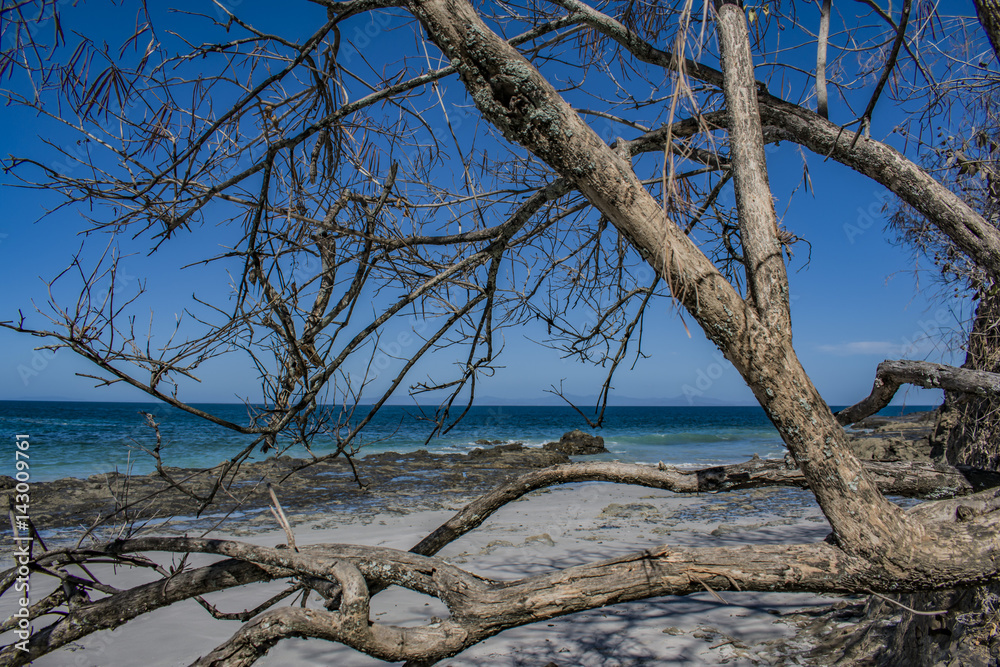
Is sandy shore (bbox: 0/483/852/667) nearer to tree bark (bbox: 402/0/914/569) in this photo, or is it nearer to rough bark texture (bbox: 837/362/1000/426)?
rough bark texture (bbox: 837/362/1000/426)

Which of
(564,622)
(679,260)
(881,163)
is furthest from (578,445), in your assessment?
(679,260)

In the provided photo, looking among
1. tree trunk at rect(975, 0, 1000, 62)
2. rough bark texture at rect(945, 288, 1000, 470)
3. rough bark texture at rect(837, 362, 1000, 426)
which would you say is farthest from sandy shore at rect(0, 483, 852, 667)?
tree trunk at rect(975, 0, 1000, 62)

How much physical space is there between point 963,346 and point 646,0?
3.01 meters

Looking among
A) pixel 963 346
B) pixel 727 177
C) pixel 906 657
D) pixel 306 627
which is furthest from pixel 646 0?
pixel 906 657

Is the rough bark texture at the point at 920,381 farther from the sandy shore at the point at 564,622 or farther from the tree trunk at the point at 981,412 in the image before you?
the sandy shore at the point at 564,622

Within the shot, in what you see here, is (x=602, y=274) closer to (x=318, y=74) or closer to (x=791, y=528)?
(x=318, y=74)

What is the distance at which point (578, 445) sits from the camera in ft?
70.8

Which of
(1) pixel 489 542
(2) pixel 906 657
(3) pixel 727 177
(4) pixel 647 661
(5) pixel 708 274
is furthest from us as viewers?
(1) pixel 489 542

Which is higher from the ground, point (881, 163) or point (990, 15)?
point (990, 15)

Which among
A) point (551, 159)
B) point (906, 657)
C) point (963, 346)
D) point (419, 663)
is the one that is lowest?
point (906, 657)

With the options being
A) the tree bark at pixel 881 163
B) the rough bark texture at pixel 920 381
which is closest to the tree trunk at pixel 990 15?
the tree bark at pixel 881 163

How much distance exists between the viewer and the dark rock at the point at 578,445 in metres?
21.1

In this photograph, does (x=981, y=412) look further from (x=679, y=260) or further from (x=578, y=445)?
(x=578, y=445)

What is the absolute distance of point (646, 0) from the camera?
295 cm
